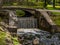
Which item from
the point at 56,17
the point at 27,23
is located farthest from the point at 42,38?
the point at 27,23

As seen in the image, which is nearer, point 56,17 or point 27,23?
point 56,17

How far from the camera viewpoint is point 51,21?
2359 cm

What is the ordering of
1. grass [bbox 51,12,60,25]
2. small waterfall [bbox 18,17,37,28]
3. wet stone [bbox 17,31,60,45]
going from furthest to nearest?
small waterfall [bbox 18,17,37,28], grass [bbox 51,12,60,25], wet stone [bbox 17,31,60,45]

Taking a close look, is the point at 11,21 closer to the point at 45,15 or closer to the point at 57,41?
the point at 57,41

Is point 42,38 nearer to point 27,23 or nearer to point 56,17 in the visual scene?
point 56,17

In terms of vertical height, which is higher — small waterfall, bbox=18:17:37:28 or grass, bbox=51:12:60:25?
grass, bbox=51:12:60:25

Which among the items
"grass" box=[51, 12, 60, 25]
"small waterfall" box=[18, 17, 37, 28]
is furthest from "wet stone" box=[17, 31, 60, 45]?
"small waterfall" box=[18, 17, 37, 28]

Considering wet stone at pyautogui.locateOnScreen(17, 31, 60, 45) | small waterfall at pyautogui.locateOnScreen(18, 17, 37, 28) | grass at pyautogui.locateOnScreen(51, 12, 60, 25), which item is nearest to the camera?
wet stone at pyautogui.locateOnScreen(17, 31, 60, 45)

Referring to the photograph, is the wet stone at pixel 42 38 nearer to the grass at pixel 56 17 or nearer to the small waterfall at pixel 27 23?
the grass at pixel 56 17

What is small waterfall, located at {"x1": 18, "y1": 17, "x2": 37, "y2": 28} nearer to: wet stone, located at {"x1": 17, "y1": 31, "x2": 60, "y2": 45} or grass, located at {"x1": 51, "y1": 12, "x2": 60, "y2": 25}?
grass, located at {"x1": 51, "y1": 12, "x2": 60, "y2": 25}

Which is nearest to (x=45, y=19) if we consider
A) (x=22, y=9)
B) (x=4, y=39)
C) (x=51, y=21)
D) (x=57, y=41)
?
(x=51, y=21)

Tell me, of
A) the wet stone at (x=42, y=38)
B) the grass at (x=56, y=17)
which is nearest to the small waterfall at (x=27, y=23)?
the grass at (x=56, y=17)

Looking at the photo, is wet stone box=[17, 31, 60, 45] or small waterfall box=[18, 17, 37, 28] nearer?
wet stone box=[17, 31, 60, 45]

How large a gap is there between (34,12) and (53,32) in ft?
24.9
